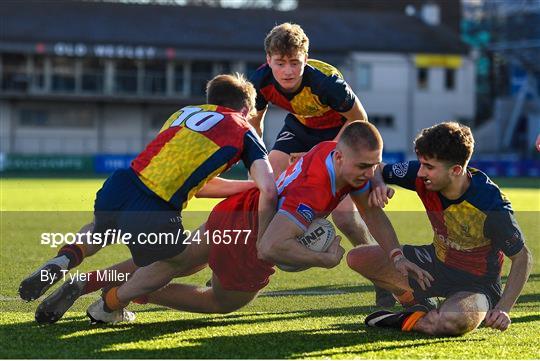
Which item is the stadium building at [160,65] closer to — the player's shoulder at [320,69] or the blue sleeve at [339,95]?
the player's shoulder at [320,69]

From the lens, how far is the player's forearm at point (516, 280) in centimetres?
517

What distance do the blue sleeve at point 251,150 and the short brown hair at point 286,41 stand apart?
3.25ft

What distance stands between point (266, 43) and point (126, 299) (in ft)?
6.42

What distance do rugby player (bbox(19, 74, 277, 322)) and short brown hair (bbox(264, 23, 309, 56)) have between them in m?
0.87

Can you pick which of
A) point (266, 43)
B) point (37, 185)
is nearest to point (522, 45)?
point (37, 185)

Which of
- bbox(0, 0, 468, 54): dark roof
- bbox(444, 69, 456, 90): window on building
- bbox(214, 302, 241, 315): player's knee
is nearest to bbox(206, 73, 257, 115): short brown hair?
bbox(214, 302, 241, 315): player's knee

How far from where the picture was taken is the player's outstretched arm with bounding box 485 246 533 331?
16.5 ft

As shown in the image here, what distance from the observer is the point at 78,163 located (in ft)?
107

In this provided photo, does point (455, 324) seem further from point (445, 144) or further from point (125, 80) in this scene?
point (125, 80)

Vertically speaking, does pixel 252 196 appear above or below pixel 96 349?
above

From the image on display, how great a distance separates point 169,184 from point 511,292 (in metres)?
1.97

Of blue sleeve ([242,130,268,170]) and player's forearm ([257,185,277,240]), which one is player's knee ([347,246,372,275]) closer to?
player's forearm ([257,185,277,240])

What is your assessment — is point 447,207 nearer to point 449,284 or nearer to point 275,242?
point 449,284

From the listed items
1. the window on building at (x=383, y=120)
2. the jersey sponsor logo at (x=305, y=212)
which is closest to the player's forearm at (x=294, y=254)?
the jersey sponsor logo at (x=305, y=212)
